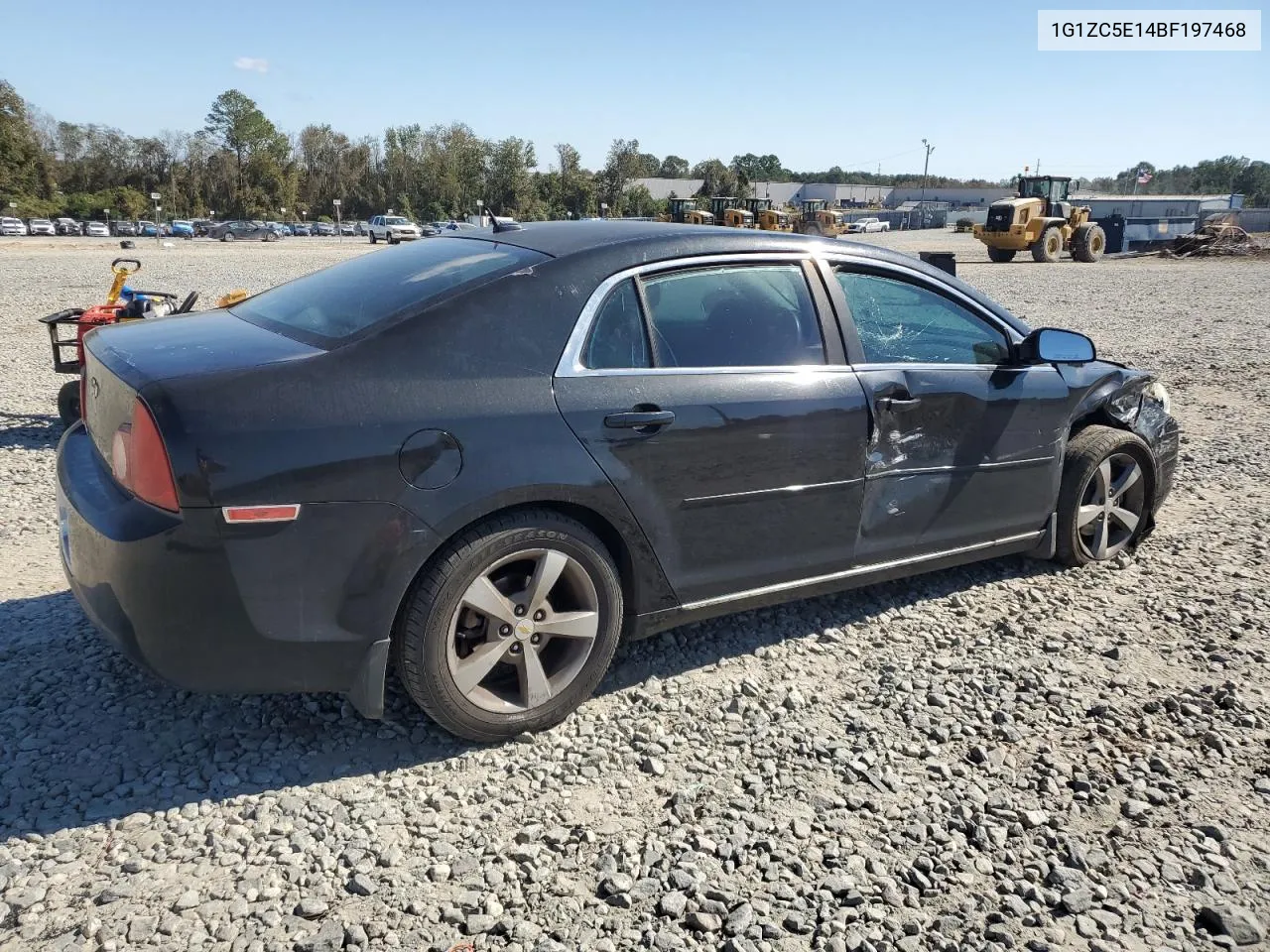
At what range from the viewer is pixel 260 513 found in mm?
2514

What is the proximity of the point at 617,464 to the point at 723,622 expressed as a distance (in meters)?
1.28

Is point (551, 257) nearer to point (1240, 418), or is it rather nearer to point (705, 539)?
point (705, 539)

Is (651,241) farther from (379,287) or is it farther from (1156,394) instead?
(1156,394)

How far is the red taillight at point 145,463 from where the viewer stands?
8.16 feet

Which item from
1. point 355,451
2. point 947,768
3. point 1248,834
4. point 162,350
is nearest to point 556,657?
point 355,451

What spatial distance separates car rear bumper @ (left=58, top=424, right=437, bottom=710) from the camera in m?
2.51

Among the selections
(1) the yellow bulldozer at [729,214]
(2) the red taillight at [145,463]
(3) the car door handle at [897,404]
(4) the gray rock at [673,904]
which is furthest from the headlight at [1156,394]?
(1) the yellow bulldozer at [729,214]

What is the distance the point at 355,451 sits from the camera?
261 cm

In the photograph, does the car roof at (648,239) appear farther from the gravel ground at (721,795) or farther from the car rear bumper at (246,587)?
the gravel ground at (721,795)

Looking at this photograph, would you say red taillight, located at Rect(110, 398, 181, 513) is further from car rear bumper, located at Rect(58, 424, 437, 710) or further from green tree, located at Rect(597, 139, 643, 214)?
green tree, located at Rect(597, 139, 643, 214)

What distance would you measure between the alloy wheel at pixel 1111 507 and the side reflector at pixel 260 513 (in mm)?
3676

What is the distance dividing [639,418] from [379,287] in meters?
1.05

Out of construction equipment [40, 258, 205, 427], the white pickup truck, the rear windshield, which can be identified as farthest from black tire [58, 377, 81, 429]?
the white pickup truck

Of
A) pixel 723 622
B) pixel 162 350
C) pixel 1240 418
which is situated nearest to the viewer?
pixel 162 350
